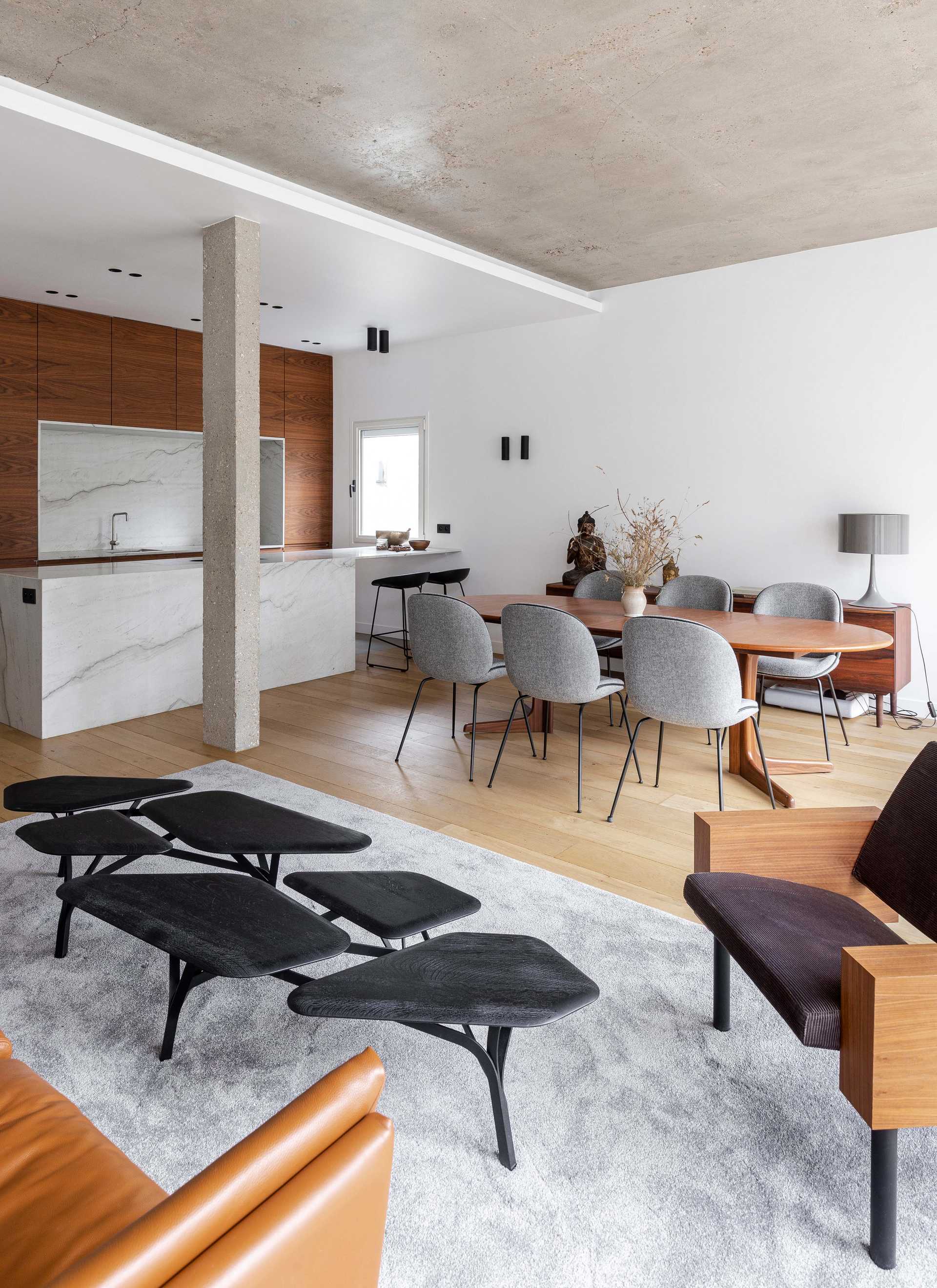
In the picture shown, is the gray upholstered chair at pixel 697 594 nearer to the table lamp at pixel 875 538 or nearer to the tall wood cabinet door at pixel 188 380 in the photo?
the table lamp at pixel 875 538

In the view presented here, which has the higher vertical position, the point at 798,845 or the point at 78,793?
the point at 798,845

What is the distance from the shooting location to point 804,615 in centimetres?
481

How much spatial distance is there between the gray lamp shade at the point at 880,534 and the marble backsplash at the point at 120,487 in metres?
4.73

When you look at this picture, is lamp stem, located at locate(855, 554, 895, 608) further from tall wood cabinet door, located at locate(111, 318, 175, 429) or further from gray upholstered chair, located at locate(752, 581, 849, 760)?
tall wood cabinet door, located at locate(111, 318, 175, 429)

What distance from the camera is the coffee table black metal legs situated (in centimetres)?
166

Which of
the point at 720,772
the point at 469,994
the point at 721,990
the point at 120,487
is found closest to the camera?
the point at 469,994

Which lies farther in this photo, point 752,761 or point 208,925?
point 752,761

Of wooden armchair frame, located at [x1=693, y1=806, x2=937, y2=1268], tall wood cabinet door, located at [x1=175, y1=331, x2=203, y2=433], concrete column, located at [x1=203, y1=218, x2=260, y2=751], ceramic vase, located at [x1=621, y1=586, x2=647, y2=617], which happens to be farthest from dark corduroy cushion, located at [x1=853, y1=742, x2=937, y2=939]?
tall wood cabinet door, located at [x1=175, y1=331, x2=203, y2=433]

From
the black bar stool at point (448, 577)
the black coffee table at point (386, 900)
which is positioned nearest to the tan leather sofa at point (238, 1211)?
the black coffee table at point (386, 900)

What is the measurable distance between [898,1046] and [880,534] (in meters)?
4.16

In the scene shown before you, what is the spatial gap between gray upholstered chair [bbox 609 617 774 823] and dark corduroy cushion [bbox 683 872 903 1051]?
125 centimetres

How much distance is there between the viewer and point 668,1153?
66.9 inches

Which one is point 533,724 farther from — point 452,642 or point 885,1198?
point 885,1198

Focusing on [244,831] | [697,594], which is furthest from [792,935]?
[697,594]
